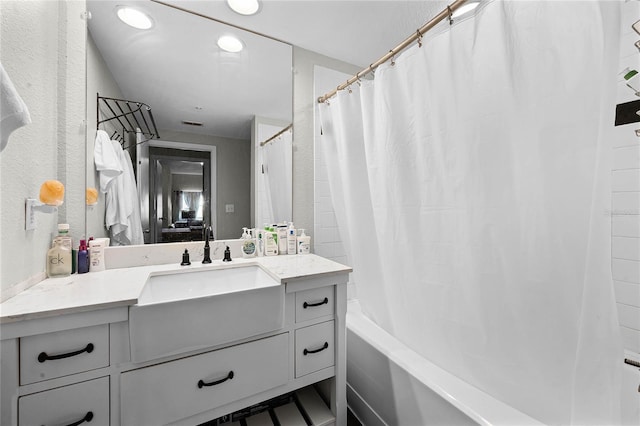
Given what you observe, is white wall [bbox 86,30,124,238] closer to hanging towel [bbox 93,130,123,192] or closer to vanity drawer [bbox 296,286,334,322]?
hanging towel [bbox 93,130,123,192]

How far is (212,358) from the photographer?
0.95 m

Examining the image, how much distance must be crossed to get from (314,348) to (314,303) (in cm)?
20

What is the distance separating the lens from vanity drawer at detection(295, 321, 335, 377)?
1118 mm

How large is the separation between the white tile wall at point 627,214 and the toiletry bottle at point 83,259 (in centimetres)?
261

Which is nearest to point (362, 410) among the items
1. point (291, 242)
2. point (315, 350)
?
point (315, 350)

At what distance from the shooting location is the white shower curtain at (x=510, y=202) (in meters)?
0.77

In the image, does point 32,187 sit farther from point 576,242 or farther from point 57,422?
point 576,242

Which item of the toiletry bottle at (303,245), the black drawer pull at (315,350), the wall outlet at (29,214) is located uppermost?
the wall outlet at (29,214)

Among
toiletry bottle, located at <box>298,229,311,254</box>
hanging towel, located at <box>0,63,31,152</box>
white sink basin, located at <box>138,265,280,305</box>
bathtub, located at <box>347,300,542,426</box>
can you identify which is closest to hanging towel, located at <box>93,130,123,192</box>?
white sink basin, located at <box>138,265,280,305</box>

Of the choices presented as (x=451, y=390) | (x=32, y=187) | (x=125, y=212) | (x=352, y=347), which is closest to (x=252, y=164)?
(x=125, y=212)

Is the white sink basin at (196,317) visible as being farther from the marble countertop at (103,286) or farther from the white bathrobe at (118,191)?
the white bathrobe at (118,191)

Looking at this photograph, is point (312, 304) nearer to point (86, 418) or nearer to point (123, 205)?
A: point (86, 418)

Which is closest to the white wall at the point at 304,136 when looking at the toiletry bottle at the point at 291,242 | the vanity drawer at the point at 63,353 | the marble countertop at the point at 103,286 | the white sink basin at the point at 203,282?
the toiletry bottle at the point at 291,242

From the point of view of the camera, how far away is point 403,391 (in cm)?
118
